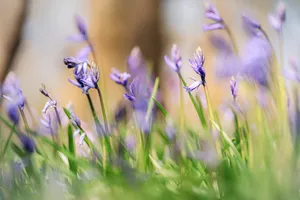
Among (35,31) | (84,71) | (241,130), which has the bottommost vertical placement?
(35,31)

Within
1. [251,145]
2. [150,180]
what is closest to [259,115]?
[251,145]

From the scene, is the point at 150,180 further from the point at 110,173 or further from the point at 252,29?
the point at 252,29

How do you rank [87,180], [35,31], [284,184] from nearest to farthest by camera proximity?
[284,184] → [87,180] → [35,31]

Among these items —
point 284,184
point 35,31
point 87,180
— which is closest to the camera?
point 284,184

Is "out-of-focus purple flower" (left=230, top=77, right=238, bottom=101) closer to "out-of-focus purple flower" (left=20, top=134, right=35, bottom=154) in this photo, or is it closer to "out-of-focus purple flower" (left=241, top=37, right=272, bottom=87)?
"out-of-focus purple flower" (left=241, top=37, right=272, bottom=87)

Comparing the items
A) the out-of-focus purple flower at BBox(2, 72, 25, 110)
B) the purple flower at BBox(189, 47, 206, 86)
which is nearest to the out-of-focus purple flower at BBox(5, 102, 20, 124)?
the out-of-focus purple flower at BBox(2, 72, 25, 110)
